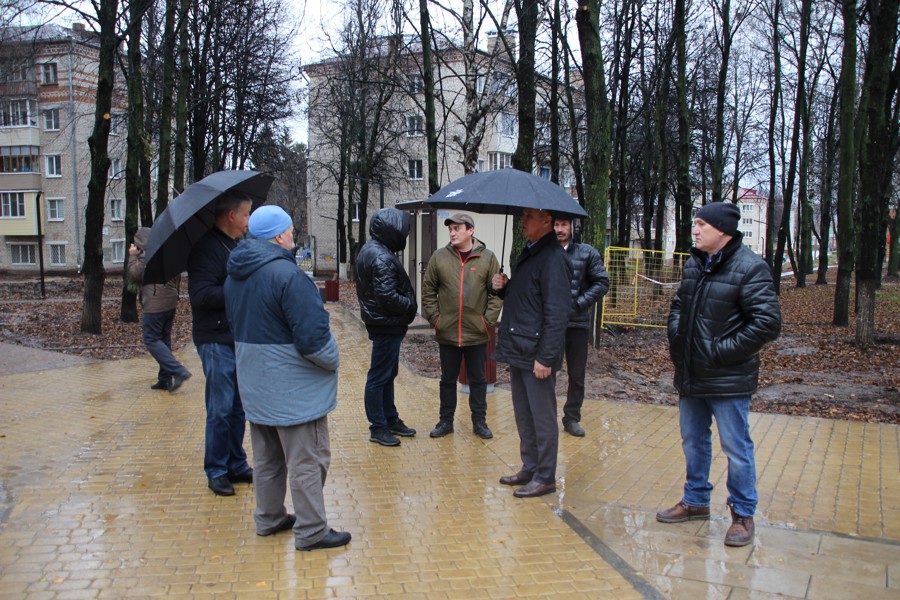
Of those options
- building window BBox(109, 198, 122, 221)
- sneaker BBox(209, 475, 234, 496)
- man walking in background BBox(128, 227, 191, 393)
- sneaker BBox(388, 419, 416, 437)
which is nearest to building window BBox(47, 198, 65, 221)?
building window BBox(109, 198, 122, 221)

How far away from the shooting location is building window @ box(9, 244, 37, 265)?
48.0m

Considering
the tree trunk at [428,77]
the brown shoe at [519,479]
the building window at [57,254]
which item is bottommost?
the brown shoe at [519,479]

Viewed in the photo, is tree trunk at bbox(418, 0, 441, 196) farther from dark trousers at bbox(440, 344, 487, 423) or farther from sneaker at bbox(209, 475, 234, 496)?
sneaker at bbox(209, 475, 234, 496)

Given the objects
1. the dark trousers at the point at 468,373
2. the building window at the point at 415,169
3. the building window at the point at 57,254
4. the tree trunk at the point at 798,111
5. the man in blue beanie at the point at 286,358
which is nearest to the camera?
the man in blue beanie at the point at 286,358

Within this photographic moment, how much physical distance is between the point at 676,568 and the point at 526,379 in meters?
1.54

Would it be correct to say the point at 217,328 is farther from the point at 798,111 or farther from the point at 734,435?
the point at 798,111

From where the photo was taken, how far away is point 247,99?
77.1 feet

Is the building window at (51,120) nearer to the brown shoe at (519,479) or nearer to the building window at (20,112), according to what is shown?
the building window at (20,112)

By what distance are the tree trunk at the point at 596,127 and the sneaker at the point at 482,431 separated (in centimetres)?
496

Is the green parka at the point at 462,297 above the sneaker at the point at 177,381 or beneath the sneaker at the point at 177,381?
above

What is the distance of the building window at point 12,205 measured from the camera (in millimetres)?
47156

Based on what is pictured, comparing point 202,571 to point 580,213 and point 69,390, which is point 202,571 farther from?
point 69,390

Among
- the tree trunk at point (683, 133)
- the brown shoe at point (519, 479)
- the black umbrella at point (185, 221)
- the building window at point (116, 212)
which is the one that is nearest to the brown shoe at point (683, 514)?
the brown shoe at point (519, 479)

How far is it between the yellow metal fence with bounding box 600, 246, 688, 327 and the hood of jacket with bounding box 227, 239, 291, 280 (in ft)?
38.3
